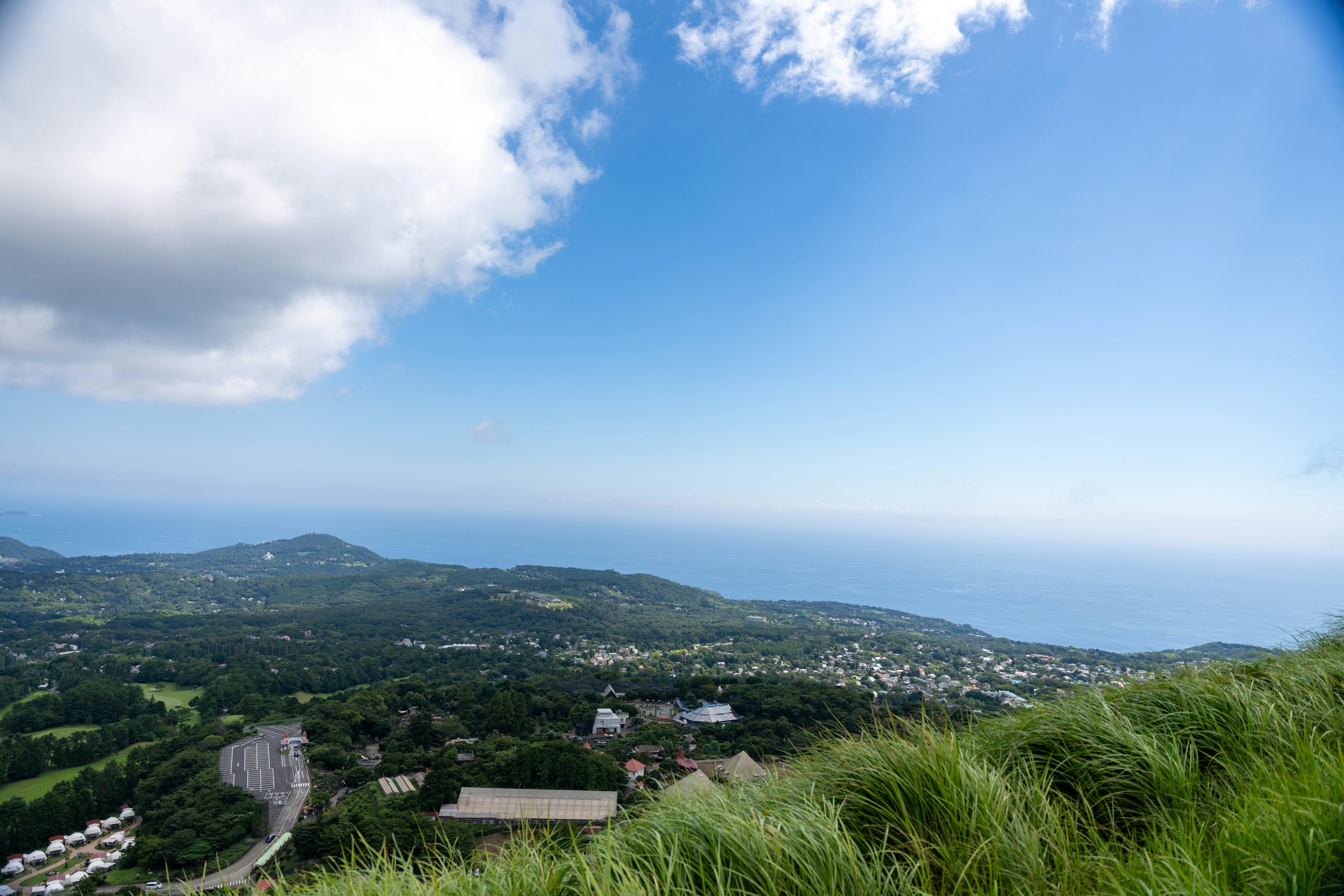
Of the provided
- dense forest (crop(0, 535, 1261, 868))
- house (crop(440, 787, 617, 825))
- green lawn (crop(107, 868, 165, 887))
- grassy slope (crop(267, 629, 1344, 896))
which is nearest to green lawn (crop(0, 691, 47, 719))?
dense forest (crop(0, 535, 1261, 868))

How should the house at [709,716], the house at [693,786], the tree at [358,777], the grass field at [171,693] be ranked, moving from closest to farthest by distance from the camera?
1. the house at [693,786]
2. the tree at [358,777]
3. the house at [709,716]
4. the grass field at [171,693]

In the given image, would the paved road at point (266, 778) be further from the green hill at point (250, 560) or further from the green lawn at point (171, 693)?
the green hill at point (250, 560)

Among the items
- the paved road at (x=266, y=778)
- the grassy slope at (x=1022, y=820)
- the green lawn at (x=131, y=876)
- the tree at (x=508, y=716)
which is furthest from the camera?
the tree at (x=508, y=716)

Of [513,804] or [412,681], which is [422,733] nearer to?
[513,804]

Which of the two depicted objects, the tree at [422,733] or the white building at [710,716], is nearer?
the tree at [422,733]

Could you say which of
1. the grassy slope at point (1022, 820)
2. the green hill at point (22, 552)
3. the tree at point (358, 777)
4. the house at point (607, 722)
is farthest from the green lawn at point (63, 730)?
the green hill at point (22, 552)

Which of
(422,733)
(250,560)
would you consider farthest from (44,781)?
(250,560)

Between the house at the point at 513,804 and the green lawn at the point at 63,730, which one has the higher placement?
the house at the point at 513,804
